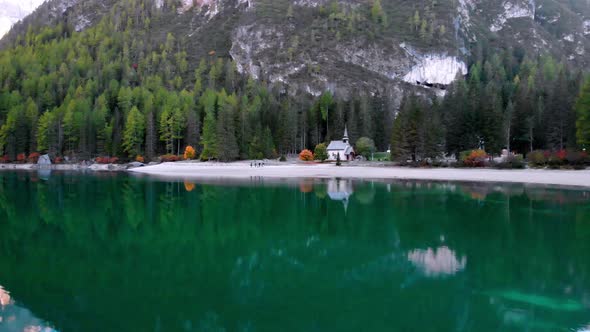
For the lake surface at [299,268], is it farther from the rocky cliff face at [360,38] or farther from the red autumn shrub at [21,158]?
the rocky cliff face at [360,38]

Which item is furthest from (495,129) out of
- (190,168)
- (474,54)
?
(474,54)

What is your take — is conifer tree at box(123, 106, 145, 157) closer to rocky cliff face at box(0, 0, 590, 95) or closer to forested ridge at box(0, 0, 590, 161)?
forested ridge at box(0, 0, 590, 161)

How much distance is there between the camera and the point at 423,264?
12.5m

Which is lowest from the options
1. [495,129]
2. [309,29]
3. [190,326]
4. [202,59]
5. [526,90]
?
[190,326]

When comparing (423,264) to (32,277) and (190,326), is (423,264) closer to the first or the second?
(190,326)

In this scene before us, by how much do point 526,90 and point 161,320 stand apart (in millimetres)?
75161

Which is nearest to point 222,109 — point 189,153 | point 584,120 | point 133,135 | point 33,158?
point 189,153

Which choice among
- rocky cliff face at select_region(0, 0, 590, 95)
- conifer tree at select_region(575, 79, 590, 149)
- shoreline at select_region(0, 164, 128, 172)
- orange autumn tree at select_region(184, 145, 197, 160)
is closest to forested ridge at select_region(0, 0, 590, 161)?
conifer tree at select_region(575, 79, 590, 149)

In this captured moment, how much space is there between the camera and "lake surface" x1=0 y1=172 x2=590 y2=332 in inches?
337

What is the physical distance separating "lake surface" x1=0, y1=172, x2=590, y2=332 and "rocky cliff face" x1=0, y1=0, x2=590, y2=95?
3648 inches

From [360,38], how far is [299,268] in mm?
122484

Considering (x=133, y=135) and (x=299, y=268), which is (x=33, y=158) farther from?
(x=299, y=268)

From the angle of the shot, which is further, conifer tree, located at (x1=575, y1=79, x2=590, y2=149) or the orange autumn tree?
the orange autumn tree

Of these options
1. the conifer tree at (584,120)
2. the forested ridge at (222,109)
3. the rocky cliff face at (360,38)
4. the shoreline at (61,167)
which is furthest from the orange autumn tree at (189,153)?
the conifer tree at (584,120)
